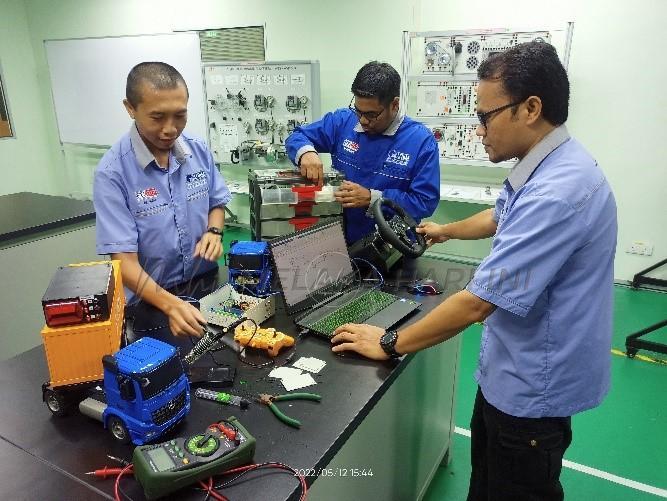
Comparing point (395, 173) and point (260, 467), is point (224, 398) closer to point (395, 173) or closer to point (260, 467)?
point (260, 467)

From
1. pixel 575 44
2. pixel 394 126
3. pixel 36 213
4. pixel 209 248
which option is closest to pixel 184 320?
pixel 209 248

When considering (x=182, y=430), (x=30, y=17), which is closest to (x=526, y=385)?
(x=182, y=430)

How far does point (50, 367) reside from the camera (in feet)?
Answer: 3.46

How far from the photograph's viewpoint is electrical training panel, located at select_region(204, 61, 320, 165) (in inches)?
169

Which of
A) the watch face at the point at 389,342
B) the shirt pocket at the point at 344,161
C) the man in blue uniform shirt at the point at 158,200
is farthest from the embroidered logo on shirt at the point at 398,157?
the watch face at the point at 389,342

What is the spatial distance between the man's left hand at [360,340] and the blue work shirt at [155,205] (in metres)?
0.73

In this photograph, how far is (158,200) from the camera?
65.2 inches

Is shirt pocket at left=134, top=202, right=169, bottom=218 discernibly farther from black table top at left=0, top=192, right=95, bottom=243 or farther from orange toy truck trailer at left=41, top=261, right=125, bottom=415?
black table top at left=0, top=192, right=95, bottom=243

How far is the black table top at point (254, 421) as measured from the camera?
0.89 metres

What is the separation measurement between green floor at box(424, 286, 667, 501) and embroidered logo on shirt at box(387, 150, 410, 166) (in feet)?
4.26

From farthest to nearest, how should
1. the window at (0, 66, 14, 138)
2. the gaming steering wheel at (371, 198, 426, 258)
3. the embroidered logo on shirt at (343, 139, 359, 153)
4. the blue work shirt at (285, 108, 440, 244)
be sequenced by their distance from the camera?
the window at (0, 66, 14, 138), the embroidered logo on shirt at (343, 139, 359, 153), the blue work shirt at (285, 108, 440, 244), the gaming steering wheel at (371, 198, 426, 258)

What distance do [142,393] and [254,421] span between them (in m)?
0.26

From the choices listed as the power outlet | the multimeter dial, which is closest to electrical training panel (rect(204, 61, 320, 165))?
the power outlet

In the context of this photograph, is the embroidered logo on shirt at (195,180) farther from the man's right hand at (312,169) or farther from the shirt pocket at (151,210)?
the man's right hand at (312,169)
